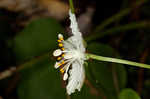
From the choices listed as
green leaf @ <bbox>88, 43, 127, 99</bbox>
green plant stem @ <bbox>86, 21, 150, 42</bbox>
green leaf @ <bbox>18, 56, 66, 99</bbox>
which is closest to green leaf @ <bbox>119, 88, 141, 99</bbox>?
green leaf @ <bbox>88, 43, 127, 99</bbox>

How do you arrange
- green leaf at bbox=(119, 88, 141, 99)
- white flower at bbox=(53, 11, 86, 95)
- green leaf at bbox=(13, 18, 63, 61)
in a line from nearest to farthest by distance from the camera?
white flower at bbox=(53, 11, 86, 95)
green leaf at bbox=(119, 88, 141, 99)
green leaf at bbox=(13, 18, 63, 61)

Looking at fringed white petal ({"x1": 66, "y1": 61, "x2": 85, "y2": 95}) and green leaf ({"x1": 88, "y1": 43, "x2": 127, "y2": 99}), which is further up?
fringed white petal ({"x1": 66, "y1": 61, "x2": 85, "y2": 95})

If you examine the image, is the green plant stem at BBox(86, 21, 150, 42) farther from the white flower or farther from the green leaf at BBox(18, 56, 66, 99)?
the white flower

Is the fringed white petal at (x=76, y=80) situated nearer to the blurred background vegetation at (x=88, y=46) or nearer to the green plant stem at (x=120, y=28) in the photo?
the blurred background vegetation at (x=88, y=46)

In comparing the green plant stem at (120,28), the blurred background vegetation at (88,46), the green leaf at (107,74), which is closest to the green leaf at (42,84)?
the blurred background vegetation at (88,46)

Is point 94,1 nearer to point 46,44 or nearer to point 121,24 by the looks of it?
point 121,24

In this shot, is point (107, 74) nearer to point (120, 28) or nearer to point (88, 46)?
point (88, 46)

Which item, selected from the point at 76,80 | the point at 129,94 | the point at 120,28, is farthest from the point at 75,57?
the point at 120,28
